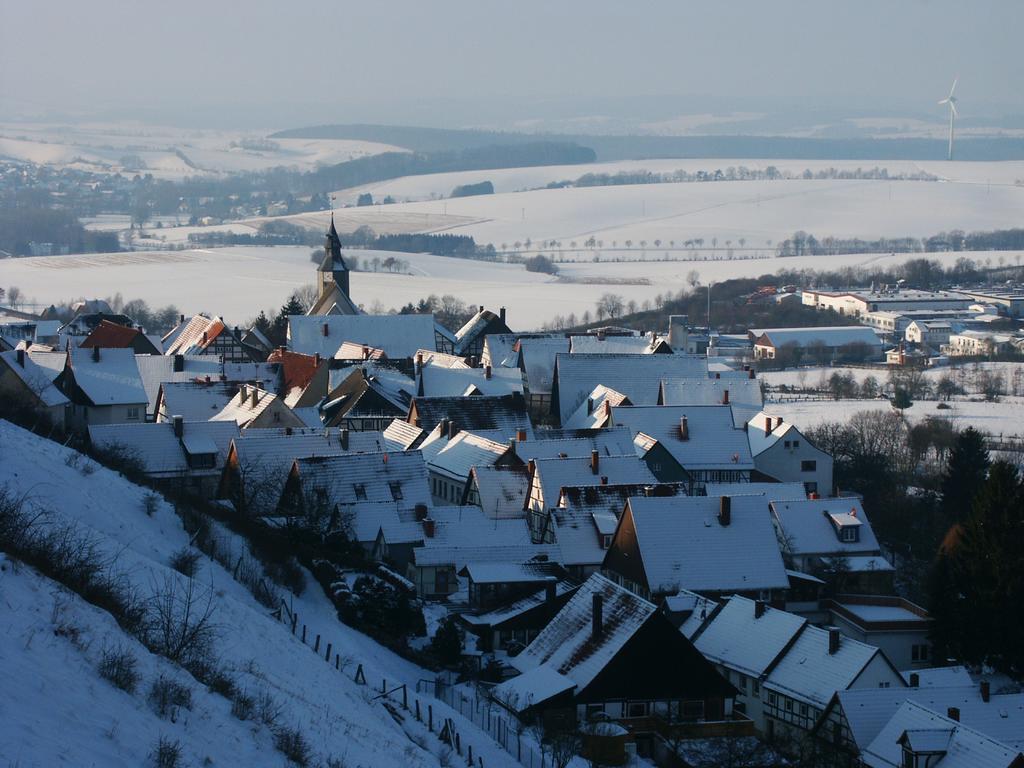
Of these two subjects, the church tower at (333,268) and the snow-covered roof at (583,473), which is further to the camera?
the church tower at (333,268)

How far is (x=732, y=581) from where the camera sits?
25.6 metres

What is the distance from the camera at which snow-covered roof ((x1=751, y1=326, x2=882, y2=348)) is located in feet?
257

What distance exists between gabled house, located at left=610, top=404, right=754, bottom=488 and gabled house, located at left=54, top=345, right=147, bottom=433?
1155 centimetres

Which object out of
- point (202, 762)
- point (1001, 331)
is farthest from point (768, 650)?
point (1001, 331)

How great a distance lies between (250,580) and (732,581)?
373 inches

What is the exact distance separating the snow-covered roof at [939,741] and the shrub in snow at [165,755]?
10.9 metres

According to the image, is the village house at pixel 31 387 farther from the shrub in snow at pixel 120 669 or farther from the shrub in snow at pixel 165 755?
the shrub in snow at pixel 165 755

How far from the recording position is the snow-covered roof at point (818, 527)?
28688mm

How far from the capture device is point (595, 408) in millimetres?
41406

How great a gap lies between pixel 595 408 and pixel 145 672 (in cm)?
3052

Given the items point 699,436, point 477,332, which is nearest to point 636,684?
point 699,436

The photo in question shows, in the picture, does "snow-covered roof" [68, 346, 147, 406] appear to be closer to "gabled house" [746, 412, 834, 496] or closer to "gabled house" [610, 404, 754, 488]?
"gabled house" [610, 404, 754, 488]

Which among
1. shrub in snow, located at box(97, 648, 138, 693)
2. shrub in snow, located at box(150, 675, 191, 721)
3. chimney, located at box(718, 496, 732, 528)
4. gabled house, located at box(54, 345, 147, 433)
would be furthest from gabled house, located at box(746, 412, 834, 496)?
shrub in snow, located at box(97, 648, 138, 693)

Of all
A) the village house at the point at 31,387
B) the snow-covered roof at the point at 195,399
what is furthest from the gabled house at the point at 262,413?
the village house at the point at 31,387
